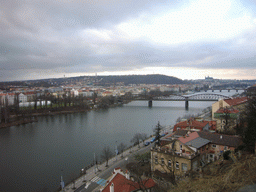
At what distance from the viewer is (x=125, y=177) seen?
293cm

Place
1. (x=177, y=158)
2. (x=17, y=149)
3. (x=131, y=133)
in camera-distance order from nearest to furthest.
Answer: (x=177, y=158)
(x=17, y=149)
(x=131, y=133)

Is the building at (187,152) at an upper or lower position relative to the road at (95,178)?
upper

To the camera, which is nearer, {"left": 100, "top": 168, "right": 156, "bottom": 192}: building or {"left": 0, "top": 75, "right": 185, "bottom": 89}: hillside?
{"left": 100, "top": 168, "right": 156, "bottom": 192}: building

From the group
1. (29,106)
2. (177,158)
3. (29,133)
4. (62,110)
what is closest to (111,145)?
(177,158)

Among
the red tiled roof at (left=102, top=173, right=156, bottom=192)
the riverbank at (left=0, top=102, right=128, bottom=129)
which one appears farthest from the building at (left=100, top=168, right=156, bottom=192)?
the riverbank at (left=0, top=102, right=128, bottom=129)

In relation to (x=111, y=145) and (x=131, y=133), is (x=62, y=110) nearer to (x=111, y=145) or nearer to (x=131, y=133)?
(x=131, y=133)

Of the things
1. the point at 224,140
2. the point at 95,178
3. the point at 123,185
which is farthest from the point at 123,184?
the point at 224,140

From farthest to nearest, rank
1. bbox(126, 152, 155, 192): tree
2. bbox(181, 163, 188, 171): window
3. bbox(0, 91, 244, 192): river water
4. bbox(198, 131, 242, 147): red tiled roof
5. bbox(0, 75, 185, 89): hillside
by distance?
bbox(0, 75, 185, 89): hillside, bbox(0, 91, 244, 192): river water, bbox(198, 131, 242, 147): red tiled roof, bbox(126, 152, 155, 192): tree, bbox(181, 163, 188, 171): window

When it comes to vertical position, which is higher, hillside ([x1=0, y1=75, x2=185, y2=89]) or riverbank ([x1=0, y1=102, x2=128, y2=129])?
hillside ([x1=0, y1=75, x2=185, y2=89])

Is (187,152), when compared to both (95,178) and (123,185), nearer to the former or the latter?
(123,185)

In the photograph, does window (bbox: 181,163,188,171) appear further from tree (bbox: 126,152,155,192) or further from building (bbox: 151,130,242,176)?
tree (bbox: 126,152,155,192)

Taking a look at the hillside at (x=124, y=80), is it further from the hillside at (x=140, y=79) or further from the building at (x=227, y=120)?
the building at (x=227, y=120)

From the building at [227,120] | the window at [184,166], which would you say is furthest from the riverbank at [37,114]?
the window at [184,166]

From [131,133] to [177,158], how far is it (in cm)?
524
